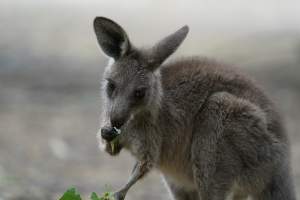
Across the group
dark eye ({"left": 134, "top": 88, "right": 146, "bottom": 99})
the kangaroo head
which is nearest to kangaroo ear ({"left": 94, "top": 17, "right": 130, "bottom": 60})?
the kangaroo head

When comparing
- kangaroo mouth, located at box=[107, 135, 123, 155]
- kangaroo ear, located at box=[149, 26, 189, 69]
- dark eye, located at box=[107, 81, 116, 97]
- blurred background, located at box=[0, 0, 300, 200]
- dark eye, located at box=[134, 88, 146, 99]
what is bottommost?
kangaroo mouth, located at box=[107, 135, 123, 155]

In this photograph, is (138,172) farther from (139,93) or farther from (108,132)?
(139,93)

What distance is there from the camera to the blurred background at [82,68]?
10742 mm

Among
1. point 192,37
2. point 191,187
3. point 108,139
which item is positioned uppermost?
point 192,37

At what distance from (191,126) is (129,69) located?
711mm

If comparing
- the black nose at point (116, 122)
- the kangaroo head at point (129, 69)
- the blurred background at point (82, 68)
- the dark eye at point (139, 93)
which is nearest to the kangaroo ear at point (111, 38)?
the kangaroo head at point (129, 69)

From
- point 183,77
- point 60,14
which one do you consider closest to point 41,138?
point 183,77

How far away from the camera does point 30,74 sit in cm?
1662

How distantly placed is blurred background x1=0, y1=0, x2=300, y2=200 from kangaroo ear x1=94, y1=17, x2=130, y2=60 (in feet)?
5.15

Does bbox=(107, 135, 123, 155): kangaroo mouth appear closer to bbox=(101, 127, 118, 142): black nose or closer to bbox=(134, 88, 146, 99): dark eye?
bbox=(101, 127, 118, 142): black nose

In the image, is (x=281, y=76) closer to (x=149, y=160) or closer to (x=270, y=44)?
(x=270, y=44)

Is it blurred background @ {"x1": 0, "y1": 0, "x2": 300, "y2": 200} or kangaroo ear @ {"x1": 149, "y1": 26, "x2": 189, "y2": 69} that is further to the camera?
blurred background @ {"x1": 0, "y1": 0, "x2": 300, "y2": 200}

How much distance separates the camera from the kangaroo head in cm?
643

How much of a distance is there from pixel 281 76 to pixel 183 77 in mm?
8545
